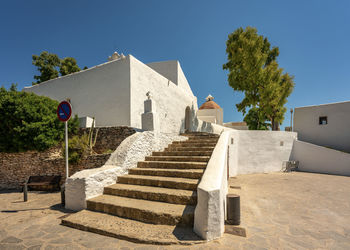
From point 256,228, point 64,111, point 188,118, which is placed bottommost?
point 256,228

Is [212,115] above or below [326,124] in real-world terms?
above

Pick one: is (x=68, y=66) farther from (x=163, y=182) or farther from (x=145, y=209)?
(x=145, y=209)

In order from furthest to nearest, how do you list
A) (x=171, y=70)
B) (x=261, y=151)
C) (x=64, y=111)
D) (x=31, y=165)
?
(x=171, y=70) → (x=261, y=151) → (x=31, y=165) → (x=64, y=111)

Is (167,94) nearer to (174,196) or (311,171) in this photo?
(174,196)

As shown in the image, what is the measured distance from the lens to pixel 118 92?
8906 mm

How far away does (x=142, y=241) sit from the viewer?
242cm

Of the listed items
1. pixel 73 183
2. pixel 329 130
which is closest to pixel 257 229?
pixel 73 183

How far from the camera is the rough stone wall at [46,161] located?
696 cm

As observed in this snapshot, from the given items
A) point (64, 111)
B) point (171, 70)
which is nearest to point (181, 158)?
point (64, 111)

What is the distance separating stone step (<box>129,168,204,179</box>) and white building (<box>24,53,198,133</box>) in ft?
11.2

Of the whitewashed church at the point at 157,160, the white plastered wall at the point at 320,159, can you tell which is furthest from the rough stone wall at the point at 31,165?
the white plastered wall at the point at 320,159

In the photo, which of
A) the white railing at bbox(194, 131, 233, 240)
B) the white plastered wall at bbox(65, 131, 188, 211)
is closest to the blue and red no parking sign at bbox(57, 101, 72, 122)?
the white plastered wall at bbox(65, 131, 188, 211)

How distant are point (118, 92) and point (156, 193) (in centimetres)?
697

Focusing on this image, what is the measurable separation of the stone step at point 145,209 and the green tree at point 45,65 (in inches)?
905
